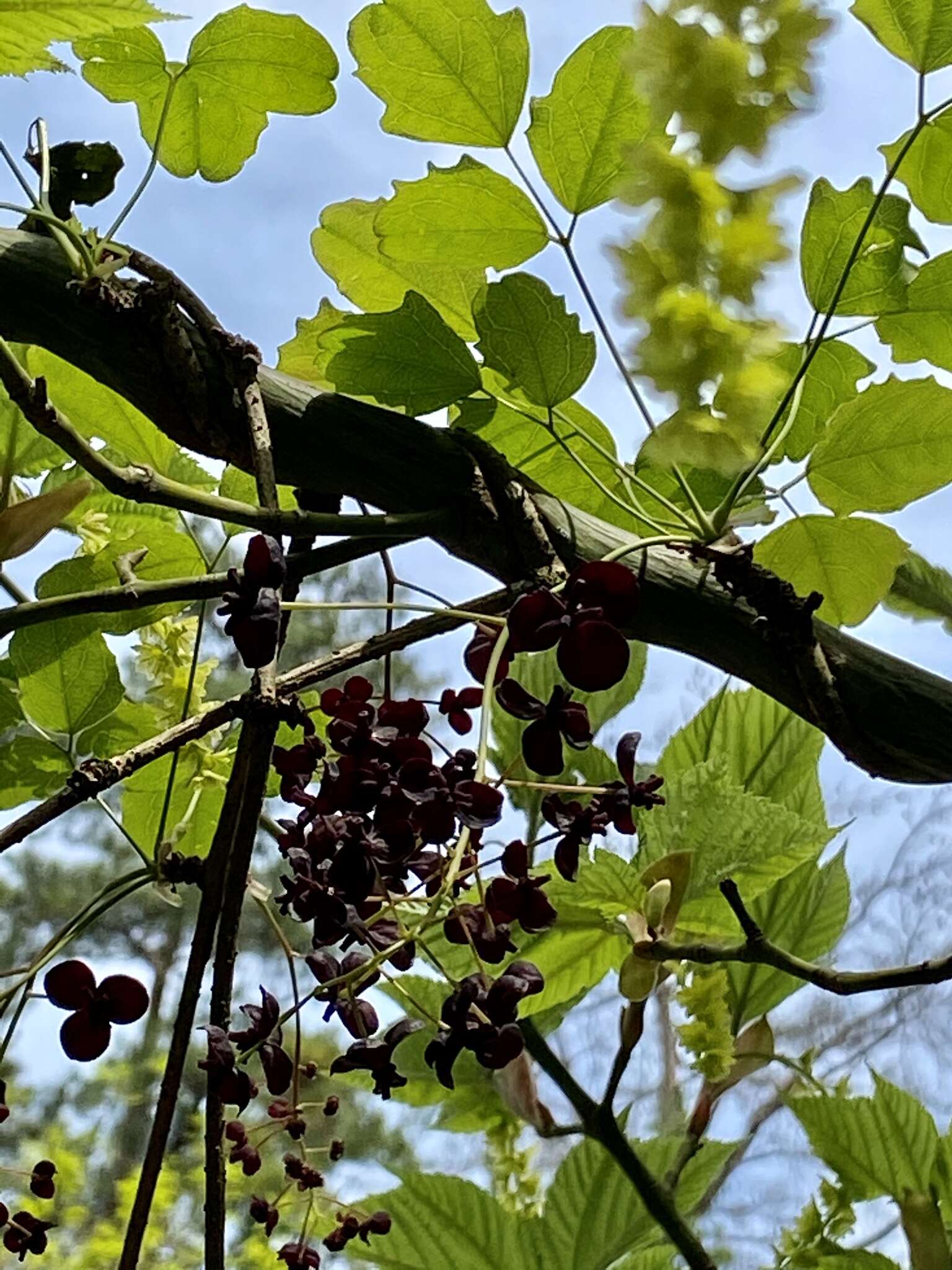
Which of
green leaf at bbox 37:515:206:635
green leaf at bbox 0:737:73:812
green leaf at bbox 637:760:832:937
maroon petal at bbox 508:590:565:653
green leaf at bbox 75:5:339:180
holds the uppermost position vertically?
green leaf at bbox 75:5:339:180

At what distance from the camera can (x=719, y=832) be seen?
1.25ft

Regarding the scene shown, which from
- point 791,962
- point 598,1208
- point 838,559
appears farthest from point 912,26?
point 598,1208

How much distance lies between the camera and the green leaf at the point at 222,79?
39cm

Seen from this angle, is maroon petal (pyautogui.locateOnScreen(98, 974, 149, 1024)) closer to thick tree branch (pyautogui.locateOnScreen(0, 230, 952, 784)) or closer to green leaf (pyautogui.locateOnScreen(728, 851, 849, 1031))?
thick tree branch (pyautogui.locateOnScreen(0, 230, 952, 784))

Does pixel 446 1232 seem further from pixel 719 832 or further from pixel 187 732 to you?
pixel 187 732

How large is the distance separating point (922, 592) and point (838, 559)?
0.11 metres

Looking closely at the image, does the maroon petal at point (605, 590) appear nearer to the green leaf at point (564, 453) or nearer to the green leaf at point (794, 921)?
the green leaf at point (564, 453)

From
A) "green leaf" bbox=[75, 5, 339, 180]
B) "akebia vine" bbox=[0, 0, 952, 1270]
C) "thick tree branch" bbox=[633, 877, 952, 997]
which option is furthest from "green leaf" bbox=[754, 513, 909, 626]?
"green leaf" bbox=[75, 5, 339, 180]

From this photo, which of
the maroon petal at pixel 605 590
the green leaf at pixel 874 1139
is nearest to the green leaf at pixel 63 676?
the maroon petal at pixel 605 590

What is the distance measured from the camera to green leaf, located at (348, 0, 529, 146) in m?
0.34

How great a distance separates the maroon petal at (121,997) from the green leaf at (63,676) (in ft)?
0.51

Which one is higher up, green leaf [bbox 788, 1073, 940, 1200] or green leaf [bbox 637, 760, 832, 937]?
green leaf [bbox 637, 760, 832, 937]

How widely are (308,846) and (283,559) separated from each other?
2.7 inches

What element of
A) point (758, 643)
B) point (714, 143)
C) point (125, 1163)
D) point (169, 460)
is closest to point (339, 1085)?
point (125, 1163)
